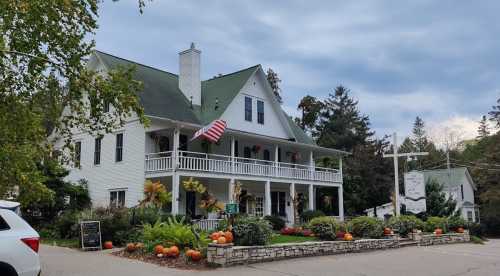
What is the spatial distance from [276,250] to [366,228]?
22.4 ft

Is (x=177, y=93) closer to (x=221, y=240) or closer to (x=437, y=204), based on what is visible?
(x=221, y=240)

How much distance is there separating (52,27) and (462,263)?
13976 mm

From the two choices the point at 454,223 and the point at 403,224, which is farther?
the point at 454,223

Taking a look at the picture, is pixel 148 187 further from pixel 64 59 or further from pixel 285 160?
pixel 285 160

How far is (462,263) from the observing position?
15.9 m

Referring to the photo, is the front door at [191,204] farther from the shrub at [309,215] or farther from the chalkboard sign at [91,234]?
the chalkboard sign at [91,234]

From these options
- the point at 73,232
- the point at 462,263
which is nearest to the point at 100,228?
the point at 73,232

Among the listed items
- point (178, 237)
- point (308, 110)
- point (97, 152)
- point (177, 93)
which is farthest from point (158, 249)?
point (308, 110)

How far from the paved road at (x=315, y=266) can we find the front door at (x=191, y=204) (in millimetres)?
9651

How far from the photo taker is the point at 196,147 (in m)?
26.9

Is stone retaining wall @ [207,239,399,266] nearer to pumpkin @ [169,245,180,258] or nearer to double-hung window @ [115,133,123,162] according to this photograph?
pumpkin @ [169,245,180,258]

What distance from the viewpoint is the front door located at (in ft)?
82.7

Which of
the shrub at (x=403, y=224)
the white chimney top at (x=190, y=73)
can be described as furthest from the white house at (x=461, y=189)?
the white chimney top at (x=190, y=73)

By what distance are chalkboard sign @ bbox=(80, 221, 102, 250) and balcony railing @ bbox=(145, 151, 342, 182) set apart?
7255mm
